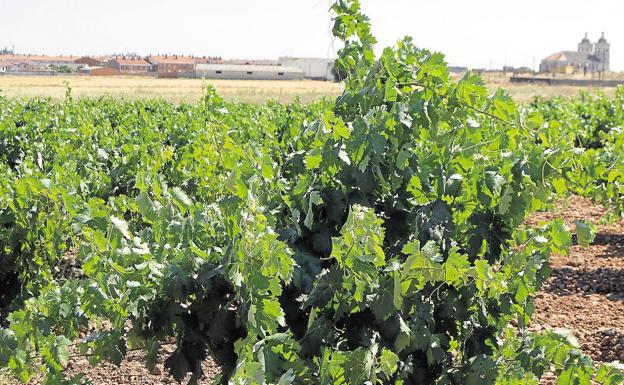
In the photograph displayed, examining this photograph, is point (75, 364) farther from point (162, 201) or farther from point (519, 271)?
point (519, 271)

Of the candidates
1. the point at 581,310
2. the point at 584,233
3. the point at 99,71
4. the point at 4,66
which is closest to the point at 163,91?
the point at 4,66

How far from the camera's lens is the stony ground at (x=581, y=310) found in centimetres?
547

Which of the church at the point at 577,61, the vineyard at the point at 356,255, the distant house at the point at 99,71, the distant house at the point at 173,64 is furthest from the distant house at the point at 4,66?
the church at the point at 577,61

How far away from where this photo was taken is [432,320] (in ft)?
10.1

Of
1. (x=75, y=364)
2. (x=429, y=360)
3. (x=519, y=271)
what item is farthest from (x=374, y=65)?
(x=75, y=364)

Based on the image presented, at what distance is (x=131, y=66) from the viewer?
117188 millimetres

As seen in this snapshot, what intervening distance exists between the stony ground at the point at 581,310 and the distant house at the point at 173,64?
343 ft

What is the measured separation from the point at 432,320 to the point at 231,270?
35.3 inches

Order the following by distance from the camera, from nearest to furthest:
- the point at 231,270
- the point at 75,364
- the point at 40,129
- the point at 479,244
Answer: the point at 231,270
the point at 479,244
the point at 75,364
the point at 40,129

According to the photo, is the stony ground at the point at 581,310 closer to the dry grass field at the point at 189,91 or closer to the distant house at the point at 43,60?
the dry grass field at the point at 189,91

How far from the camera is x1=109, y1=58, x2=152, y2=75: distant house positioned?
11719 cm

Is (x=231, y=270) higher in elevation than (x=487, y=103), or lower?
lower

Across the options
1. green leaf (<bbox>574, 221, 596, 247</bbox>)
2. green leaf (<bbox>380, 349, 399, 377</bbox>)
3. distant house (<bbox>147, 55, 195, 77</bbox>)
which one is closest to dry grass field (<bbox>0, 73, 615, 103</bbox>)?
green leaf (<bbox>574, 221, 596, 247</bbox>)

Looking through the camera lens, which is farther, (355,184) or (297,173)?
(297,173)
